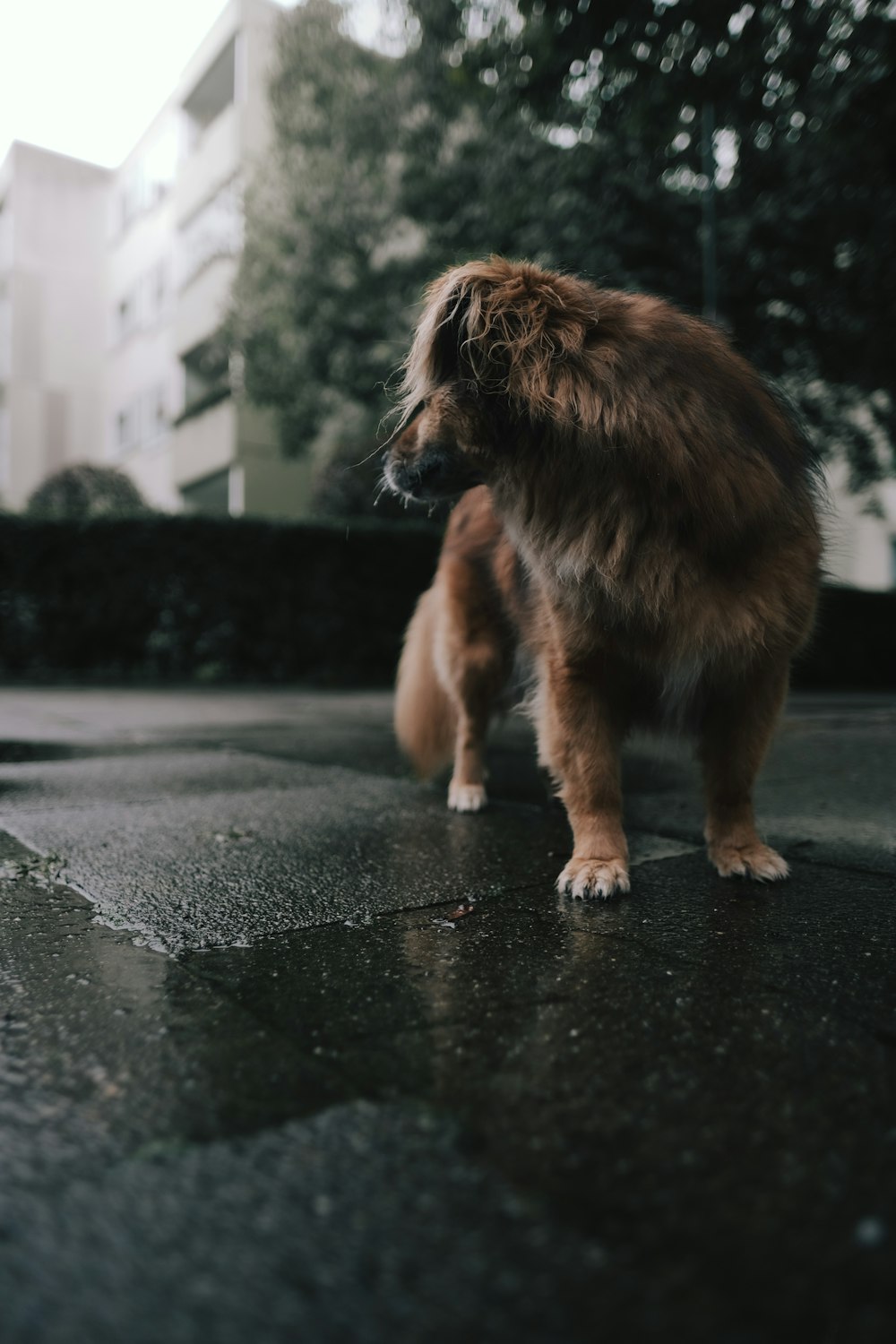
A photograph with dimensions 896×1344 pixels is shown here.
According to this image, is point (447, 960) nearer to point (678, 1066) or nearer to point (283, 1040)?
point (283, 1040)

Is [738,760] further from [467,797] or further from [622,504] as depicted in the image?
[467,797]

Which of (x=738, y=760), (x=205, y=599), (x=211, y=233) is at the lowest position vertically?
(x=738, y=760)

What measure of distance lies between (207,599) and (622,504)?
27.8ft

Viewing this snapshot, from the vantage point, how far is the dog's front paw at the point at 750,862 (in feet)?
7.27

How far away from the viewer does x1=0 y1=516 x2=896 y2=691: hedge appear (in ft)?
31.6

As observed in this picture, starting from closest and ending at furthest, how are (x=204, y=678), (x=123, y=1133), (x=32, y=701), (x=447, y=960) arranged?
(x=123, y=1133)
(x=447, y=960)
(x=32, y=701)
(x=204, y=678)

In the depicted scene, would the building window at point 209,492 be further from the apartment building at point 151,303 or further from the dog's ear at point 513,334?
the dog's ear at point 513,334

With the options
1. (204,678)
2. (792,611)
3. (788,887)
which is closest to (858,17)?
(792,611)

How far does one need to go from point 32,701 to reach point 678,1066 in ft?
23.8

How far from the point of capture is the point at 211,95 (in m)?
20.3

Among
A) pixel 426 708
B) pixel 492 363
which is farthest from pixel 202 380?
pixel 492 363

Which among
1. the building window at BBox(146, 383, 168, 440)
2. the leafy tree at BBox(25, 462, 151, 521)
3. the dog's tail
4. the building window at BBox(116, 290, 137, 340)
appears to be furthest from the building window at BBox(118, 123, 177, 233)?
the dog's tail

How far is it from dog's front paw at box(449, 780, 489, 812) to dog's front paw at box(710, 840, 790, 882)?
1.02m

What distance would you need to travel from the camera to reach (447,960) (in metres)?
1.64
